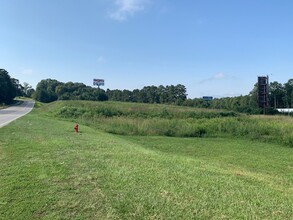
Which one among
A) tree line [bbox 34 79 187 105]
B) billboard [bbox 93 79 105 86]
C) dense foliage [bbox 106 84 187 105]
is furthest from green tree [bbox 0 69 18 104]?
dense foliage [bbox 106 84 187 105]

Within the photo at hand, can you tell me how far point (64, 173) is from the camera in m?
6.00

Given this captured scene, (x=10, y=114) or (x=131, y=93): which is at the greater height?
(x=131, y=93)

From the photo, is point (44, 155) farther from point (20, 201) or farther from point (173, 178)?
point (173, 178)

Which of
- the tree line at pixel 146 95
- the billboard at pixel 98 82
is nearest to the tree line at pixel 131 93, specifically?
the tree line at pixel 146 95

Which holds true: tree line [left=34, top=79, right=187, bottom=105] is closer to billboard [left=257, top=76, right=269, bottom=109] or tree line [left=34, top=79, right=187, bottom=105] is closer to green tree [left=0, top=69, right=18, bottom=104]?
green tree [left=0, top=69, right=18, bottom=104]

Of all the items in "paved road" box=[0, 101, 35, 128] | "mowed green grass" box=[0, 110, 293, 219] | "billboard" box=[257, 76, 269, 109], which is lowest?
"mowed green grass" box=[0, 110, 293, 219]

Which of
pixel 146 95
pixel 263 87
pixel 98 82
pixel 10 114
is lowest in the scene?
pixel 10 114

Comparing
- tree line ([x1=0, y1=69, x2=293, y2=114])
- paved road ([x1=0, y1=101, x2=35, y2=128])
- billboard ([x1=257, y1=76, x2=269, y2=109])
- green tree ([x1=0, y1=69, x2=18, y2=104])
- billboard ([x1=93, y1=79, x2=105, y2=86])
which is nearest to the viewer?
paved road ([x1=0, y1=101, x2=35, y2=128])

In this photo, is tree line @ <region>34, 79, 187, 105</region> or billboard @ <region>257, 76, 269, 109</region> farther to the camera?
tree line @ <region>34, 79, 187, 105</region>

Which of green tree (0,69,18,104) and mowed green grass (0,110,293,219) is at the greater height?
green tree (0,69,18,104)

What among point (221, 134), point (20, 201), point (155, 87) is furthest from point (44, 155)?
point (155, 87)

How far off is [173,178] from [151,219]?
1797mm

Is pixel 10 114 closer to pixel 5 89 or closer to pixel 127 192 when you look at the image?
pixel 127 192

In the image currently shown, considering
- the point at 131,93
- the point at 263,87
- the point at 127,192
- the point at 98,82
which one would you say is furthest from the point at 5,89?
the point at 127,192
